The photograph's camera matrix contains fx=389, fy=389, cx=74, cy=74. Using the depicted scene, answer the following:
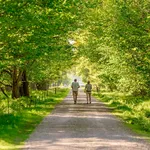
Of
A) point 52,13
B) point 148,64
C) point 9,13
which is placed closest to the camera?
point 9,13

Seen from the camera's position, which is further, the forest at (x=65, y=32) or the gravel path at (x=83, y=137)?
the forest at (x=65, y=32)

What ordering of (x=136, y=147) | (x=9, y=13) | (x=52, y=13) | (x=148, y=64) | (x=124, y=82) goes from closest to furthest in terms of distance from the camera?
1. (x=136, y=147)
2. (x=9, y=13)
3. (x=52, y=13)
4. (x=148, y=64)
5. (x=124, y=82)

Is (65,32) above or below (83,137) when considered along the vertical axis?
above

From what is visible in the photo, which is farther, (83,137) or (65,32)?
(65,32)

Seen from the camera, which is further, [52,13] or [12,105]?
[12,105]

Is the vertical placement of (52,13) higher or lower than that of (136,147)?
higher

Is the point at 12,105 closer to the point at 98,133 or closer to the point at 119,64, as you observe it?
the point at 119,64

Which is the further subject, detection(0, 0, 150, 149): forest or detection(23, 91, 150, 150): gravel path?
detection(0, 0, 150, 149): forest

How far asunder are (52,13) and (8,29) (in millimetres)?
2175

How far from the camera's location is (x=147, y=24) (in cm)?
2248

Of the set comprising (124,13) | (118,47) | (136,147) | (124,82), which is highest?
(124,13)

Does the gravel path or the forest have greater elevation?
the forest

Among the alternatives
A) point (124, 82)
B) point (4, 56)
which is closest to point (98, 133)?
point (4, 56)

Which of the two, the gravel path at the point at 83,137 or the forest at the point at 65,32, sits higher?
the forest at the point at 65,32
